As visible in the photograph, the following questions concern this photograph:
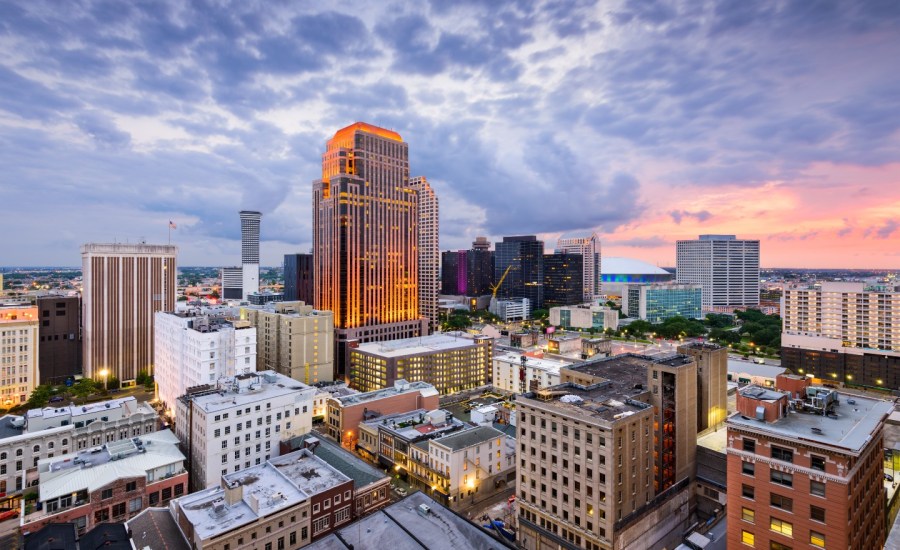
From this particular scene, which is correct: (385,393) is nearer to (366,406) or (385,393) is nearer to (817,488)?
(366,406)

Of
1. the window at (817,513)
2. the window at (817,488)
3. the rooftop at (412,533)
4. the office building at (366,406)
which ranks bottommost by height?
the office building at (366,406)

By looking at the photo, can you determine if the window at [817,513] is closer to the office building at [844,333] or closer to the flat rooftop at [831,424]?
the flat rooftop at [831,424]

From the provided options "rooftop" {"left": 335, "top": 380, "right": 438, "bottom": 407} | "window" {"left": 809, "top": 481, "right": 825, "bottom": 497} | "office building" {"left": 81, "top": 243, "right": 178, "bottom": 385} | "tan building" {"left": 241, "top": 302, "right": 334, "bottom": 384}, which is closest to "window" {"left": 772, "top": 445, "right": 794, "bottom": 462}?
"window" {"left": 809, "top": 481, "right": 825, "bottom": 497}

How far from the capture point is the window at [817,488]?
1507 inches

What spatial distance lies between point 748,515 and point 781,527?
261 centimetres

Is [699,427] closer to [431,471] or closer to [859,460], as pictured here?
[859,460]

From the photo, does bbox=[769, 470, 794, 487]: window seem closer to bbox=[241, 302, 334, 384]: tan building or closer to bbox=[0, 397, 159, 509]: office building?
bbox=[0, 397, 159, 509]: office building

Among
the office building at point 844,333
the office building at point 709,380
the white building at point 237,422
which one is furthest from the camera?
the office building at point 844,333

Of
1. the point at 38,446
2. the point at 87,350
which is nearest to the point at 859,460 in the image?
the point at 38,446

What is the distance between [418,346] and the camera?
6102 inches

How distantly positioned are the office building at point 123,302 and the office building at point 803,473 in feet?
505

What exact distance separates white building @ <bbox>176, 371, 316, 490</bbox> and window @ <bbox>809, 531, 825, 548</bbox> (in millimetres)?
74517

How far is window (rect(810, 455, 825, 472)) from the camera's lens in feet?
125

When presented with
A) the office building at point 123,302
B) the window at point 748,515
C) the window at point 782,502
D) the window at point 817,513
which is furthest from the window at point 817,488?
the office building at point 123,302
